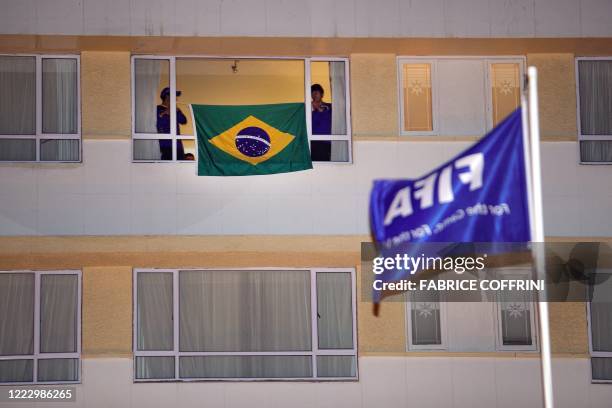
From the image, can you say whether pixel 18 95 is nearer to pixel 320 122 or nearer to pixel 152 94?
pixel 152 94

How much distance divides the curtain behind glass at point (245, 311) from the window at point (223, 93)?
7.11 feet

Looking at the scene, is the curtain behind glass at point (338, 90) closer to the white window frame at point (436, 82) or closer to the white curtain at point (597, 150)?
the white window frame at point (436, 82)

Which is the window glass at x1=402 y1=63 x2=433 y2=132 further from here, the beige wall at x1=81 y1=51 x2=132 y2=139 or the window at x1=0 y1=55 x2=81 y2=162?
the window at x1=0 y1=55 x2=81 y2=162

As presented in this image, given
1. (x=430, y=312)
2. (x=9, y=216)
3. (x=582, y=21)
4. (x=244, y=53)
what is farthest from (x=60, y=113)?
(x=582, y=21)

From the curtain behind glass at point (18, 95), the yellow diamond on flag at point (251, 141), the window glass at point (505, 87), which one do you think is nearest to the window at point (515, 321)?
the window glass at point (505, 87)

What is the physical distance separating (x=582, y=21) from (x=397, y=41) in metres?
3.20

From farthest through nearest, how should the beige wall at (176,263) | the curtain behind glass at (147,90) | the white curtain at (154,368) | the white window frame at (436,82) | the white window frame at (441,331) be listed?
the white window frame at (436,82) < the curtain behind glass at (147,90) < the white window frame at (441,331) < the white curtain at (154,368) < the beige wall at (176,263)

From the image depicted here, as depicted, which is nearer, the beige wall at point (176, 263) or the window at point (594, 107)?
the beige wall at point (176, 263)

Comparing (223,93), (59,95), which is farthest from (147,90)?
(59,95)

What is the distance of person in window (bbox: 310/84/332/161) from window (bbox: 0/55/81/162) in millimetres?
4040

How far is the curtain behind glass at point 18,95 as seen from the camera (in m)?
19.0

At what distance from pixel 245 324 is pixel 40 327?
3.43m

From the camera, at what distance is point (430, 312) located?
18.8 m

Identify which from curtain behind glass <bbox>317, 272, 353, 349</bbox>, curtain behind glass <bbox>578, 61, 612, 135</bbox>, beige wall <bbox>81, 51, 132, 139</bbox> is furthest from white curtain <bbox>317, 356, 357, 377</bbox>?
curtain behind glass <bbox>578, 61, 612, 135</bbox>
